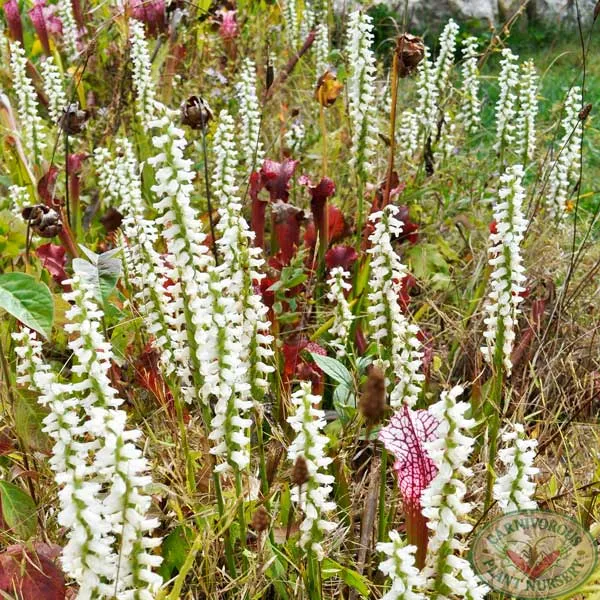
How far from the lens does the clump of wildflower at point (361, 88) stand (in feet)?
8.32

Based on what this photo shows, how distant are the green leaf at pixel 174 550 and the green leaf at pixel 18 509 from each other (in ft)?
0.85

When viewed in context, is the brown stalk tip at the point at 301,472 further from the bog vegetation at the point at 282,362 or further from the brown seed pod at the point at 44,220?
the brown seed pod at the point at 44,220

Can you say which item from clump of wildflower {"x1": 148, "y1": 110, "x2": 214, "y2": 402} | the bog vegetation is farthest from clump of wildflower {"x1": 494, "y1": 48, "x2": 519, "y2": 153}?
clump of wildflower {"x1": 148, "y1": 110, "x2": 214, "y2": 402}

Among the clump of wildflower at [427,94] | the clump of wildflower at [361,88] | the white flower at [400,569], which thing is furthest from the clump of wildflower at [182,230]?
the clump of wildflower at [427,94]

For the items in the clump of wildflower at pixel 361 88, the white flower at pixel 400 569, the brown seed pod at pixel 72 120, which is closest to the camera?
the white flower at pixel 400 569

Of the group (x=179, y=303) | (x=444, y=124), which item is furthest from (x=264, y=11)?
(x=179, y=303)

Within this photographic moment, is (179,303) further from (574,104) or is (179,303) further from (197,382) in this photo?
(574,104)

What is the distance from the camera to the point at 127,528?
113 cm

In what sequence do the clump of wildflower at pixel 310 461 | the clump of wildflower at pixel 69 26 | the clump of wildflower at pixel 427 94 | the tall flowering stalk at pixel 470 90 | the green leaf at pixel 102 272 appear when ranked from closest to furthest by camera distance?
the clump of wildflower at pixel 310 461, the green leaf at pixel 102 272, the clump of wildflower at pixel 427 94, the tall flowering stalk at pixel 470 90, the clump of wildflower at pixel 69 26

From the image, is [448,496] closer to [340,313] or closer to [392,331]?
[392,331]

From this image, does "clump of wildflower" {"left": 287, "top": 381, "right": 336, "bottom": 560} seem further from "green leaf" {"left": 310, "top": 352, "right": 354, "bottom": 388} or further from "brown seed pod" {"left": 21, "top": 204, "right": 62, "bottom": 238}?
"brown seed pod" {"left": 21, "top": 204, "right": 62, "bottom": 238}

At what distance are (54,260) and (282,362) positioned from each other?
2.81ft

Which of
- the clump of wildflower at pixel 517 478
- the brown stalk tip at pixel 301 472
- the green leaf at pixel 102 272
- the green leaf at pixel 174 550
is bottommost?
the green leaf at pixel 174 550

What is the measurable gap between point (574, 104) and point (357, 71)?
Result: 1.04 metres
